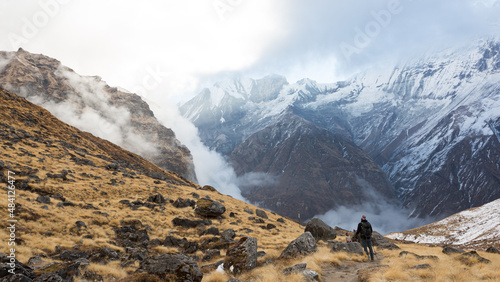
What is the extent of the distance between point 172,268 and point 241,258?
194 inches

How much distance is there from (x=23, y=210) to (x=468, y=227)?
211390 millimetres

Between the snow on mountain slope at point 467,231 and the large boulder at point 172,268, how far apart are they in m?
150

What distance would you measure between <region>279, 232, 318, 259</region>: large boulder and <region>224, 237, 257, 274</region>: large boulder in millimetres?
3411

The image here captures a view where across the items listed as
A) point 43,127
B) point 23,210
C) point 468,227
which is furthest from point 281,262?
point 468,227

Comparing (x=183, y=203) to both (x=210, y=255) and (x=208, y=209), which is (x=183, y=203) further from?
(x=210, y=255)

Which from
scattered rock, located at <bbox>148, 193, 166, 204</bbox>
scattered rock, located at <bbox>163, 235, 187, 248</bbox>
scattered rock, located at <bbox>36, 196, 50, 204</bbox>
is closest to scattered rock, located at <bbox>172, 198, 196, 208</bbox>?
scattered rock, located at <bbox>148, 193, 166, 204</bbox>

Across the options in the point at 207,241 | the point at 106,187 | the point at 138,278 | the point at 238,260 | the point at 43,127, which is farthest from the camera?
the point at 43,127

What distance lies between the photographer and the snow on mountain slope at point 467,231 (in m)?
136

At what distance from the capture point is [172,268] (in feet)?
41.4

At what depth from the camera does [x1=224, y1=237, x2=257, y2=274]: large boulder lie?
16.0m

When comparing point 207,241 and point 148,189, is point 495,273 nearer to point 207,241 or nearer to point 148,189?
point 207,241

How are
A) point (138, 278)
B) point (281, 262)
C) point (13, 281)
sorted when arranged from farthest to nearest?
point (281, 262) < point (138, 278) < point (13, 281)

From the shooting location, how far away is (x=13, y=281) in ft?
35.2

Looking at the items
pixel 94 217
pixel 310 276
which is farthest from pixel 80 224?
pixel 310 276
